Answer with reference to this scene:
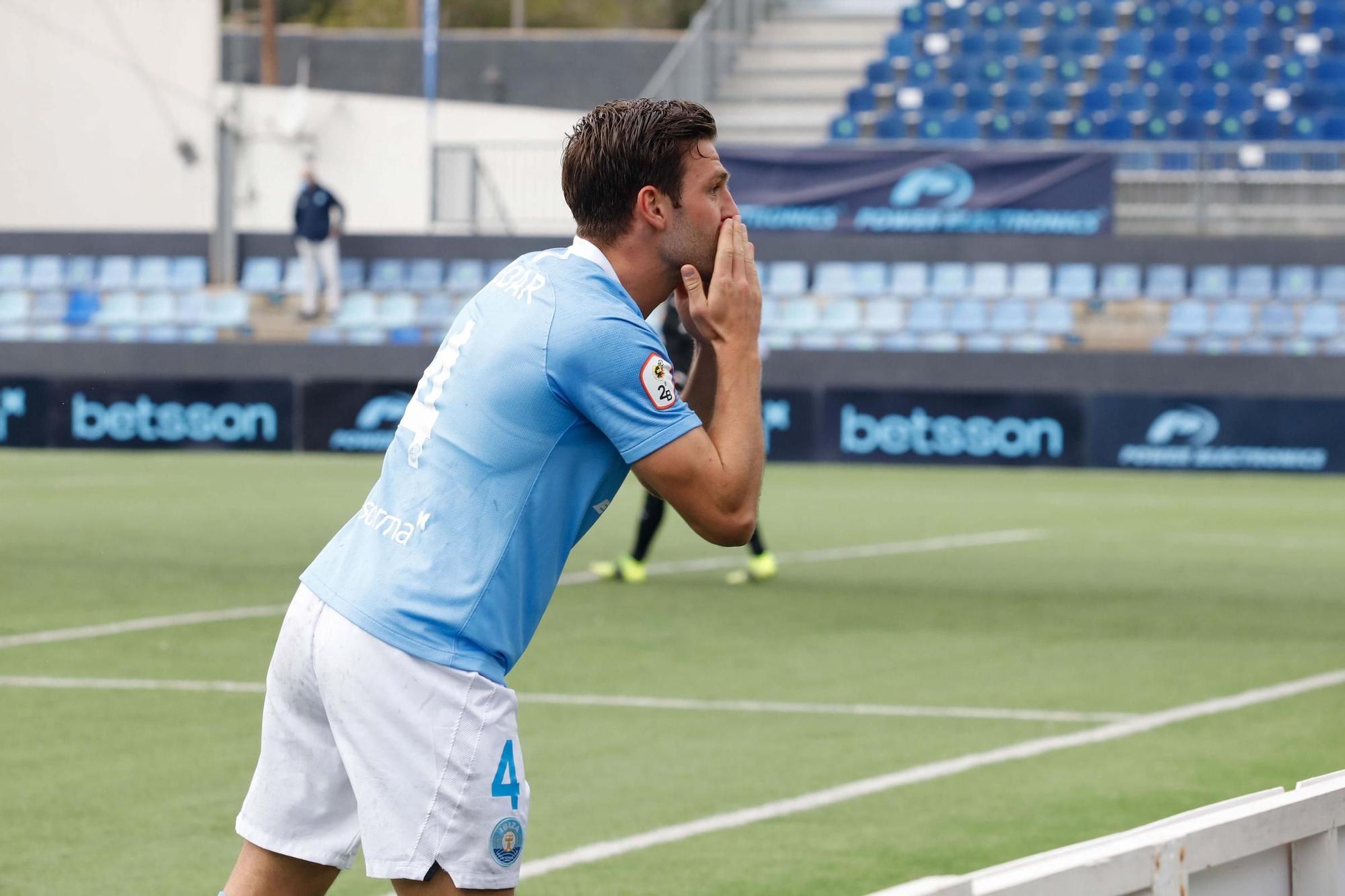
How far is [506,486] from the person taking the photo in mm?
3100

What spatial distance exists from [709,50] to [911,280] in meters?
7.36

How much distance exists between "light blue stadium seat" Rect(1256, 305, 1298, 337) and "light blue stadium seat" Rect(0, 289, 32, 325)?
57.3 feet

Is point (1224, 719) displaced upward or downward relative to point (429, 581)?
downward

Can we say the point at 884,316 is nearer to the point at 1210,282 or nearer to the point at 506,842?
the point at 1210,282

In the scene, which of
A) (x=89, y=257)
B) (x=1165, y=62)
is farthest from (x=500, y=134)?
(x=1165, y=62)

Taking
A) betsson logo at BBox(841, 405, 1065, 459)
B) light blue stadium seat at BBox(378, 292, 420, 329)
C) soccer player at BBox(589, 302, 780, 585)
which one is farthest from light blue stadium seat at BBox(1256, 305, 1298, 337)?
soccer player at BBox(589, 302, 780, 585)

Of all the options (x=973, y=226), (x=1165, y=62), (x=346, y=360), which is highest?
(x=1165, y=62)

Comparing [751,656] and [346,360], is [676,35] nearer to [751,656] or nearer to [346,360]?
[346,360]

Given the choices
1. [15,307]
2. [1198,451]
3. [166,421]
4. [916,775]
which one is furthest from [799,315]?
[916,775]

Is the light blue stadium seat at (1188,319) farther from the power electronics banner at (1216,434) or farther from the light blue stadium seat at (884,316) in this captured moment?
the light blue stadium seat at (884,316)

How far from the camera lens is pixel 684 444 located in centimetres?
314

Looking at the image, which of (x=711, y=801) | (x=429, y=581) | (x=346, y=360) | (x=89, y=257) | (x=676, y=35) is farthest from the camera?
(x=676, y=35)

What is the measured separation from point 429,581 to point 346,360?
919 inches

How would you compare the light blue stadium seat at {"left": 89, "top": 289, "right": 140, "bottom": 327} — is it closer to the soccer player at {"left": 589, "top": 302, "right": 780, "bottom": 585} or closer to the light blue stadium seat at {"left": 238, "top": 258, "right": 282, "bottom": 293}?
the light blue stadium seat at {"left": 238, "top": 258, "right": 282, "bottom": 293}
